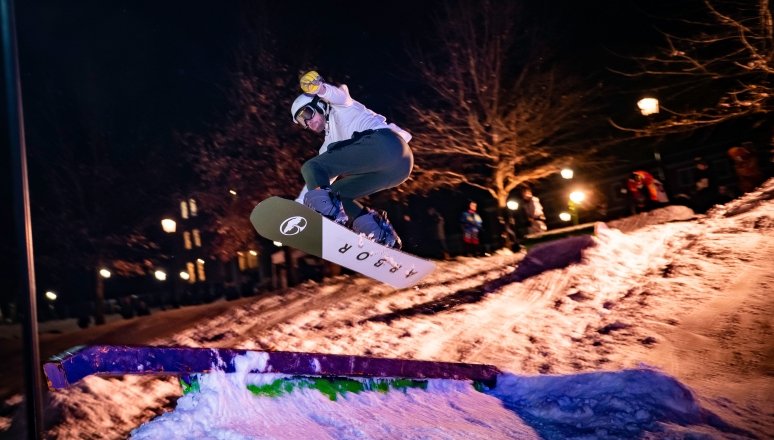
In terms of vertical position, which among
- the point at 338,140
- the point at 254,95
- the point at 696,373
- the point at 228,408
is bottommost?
the point at 696,373

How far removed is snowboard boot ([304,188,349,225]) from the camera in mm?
5168

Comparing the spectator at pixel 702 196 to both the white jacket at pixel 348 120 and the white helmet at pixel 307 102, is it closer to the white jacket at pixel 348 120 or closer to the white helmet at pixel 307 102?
the white jacket at pixel 348 120

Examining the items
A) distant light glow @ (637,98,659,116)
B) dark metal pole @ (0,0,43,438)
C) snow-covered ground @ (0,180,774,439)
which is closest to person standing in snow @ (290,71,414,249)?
snow-covered ground @ (0,180,774,439)

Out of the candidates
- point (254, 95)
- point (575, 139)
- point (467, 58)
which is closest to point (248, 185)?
point (254, 95)

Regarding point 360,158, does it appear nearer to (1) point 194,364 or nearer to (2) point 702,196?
(1) point 194,364

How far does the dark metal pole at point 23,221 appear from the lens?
242cm

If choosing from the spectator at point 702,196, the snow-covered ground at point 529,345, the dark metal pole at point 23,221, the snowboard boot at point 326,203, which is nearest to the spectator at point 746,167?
the spectator at point 702,196

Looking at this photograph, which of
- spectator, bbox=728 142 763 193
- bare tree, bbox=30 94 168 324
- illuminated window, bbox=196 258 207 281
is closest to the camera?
spectator, bbox=728 142 763 193

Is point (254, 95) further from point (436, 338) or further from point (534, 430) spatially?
point (534, 430)

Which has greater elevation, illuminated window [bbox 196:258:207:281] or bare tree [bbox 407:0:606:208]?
bare tree [bbox 407:0:606:208]

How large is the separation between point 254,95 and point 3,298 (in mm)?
23987

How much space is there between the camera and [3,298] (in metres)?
31.0

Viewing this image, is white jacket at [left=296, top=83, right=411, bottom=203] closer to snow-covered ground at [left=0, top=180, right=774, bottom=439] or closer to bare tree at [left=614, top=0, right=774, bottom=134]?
snow-covered ground at [left=0, top=180, right=774, bottom=439]

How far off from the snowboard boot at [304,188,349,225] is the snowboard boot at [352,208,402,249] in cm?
43
